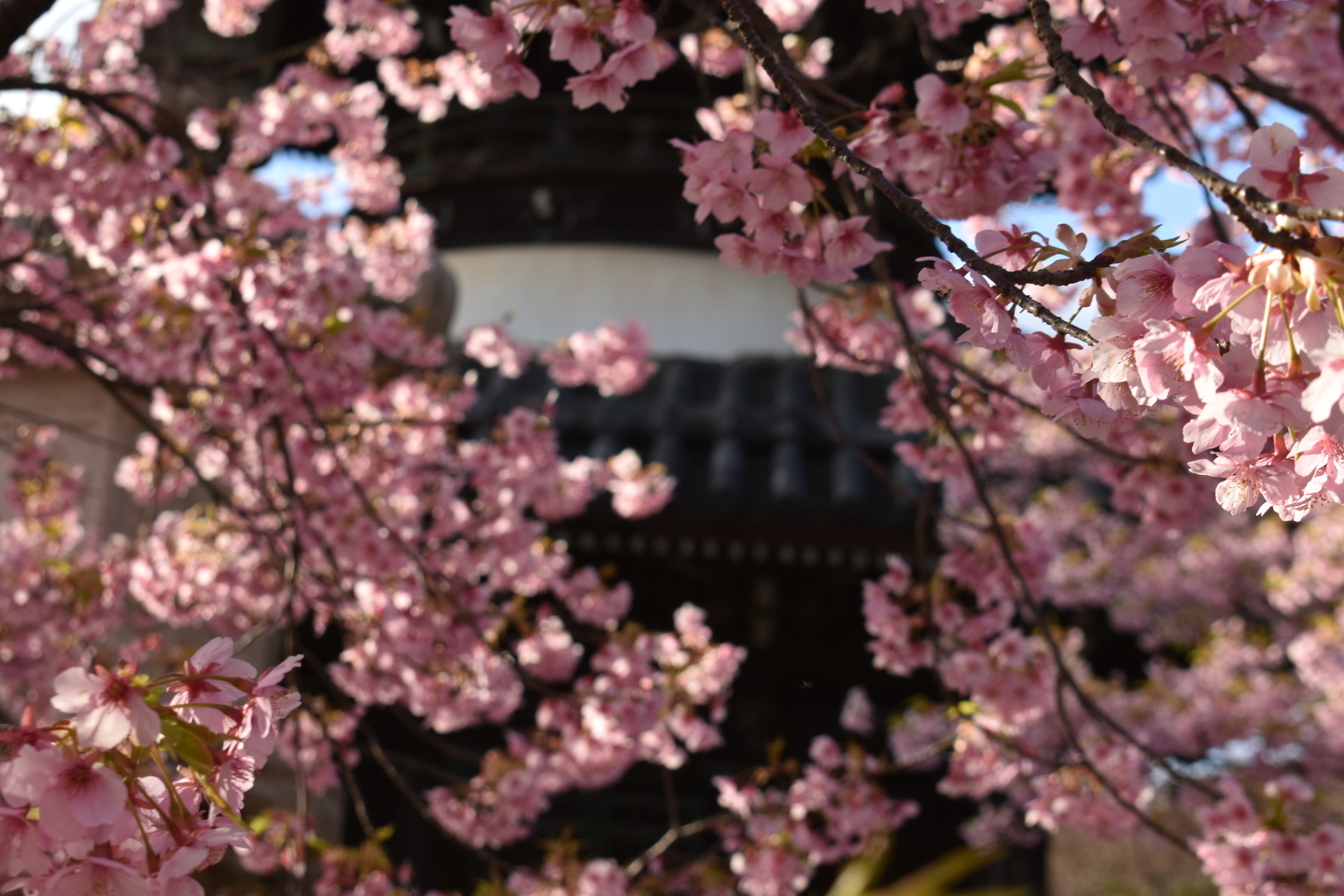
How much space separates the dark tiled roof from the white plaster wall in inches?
41.0

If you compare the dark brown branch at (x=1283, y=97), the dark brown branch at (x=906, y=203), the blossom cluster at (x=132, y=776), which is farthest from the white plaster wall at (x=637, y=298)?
the blossom cluster at (x=132, y=776)

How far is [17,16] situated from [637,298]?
655cm

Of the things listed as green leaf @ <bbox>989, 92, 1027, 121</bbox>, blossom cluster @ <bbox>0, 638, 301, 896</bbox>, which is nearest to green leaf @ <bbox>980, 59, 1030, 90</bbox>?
green leaf @ <bbox>989, 92, 1027, 121</bbox>

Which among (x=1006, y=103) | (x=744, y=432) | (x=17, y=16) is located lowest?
(x=744, y=432)

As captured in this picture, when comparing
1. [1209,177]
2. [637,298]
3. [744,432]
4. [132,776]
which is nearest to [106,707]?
[132,776]

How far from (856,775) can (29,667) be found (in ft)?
12.0

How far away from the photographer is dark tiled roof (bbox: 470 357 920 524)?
19.5 feet

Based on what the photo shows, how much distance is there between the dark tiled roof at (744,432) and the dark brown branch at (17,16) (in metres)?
3.93

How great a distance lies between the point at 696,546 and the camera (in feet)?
19.9

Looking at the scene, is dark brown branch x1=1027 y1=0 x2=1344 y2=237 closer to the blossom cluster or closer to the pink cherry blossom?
the blossom cluster

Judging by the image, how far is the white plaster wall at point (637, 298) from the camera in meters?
8.82

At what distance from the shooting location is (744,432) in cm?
681

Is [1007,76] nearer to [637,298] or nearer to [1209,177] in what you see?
[1209,177]

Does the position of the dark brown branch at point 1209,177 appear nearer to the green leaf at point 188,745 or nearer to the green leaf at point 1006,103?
the green leaf at point 1006,103
